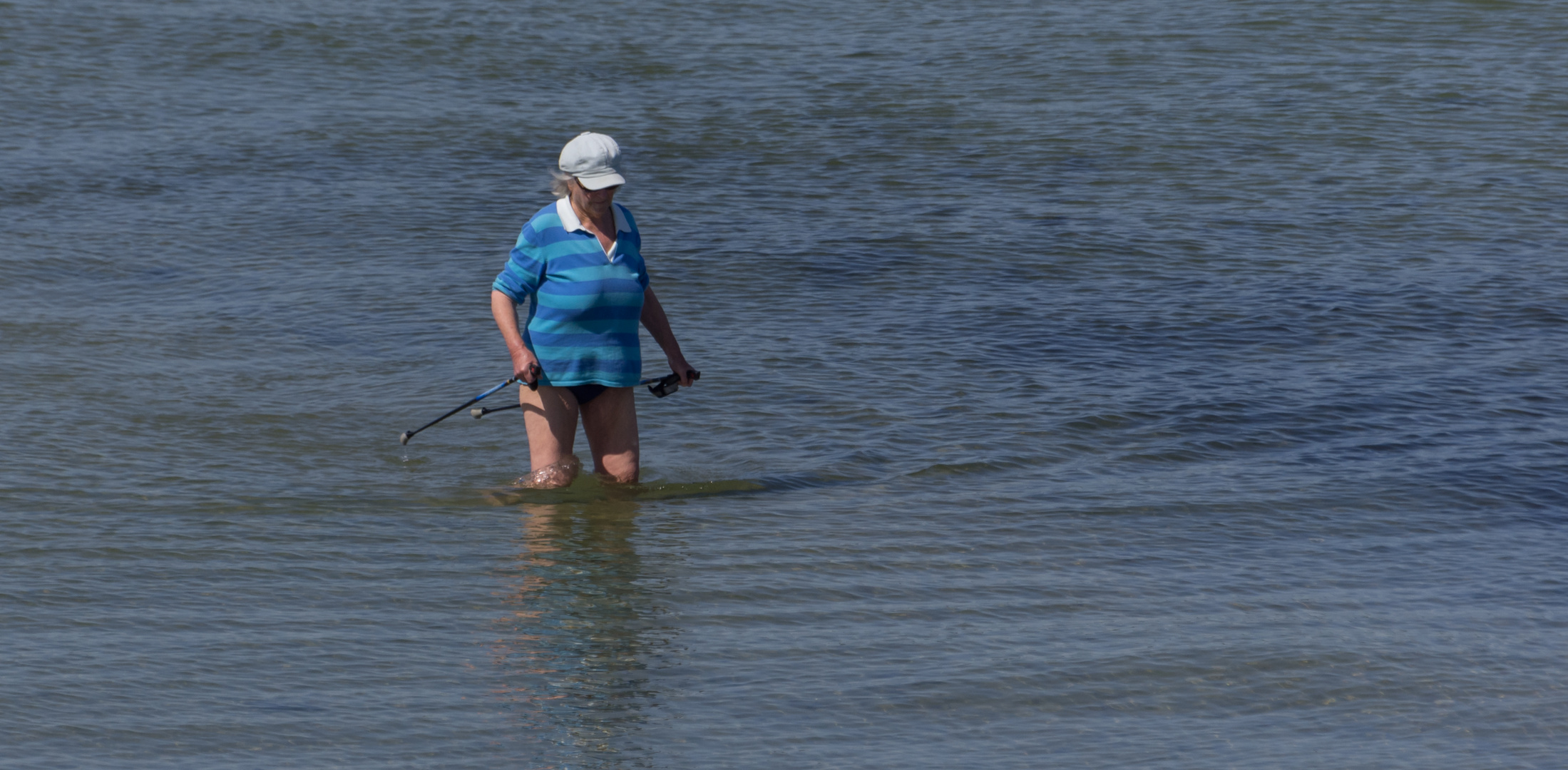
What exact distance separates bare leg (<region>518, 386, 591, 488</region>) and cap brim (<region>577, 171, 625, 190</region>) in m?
0.79

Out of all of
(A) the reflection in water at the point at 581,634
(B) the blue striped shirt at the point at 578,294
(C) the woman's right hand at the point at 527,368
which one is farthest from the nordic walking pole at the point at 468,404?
(A) the reflection in water at the point at 581,634

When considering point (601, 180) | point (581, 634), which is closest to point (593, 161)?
point (601, 180)

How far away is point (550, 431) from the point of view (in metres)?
6.42

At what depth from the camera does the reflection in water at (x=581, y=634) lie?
15.6 ft

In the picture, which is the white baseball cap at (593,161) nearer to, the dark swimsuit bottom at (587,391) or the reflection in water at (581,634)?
the dark swimsuit bottom at (587,391)

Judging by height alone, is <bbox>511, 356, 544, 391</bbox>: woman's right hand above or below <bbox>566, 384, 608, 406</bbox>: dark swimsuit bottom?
above

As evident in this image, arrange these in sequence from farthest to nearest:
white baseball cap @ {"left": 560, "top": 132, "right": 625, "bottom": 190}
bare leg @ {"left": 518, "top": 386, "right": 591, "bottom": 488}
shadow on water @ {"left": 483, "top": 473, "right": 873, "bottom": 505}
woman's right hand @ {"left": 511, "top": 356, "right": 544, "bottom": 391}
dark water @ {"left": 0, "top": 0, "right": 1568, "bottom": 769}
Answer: shadow on water @ {"left": 483, "top": 473, "right": 873, "bottom": 505} → bare leg @ {"left": 518, "top": 386, "right": 591, "bottom": 488} → woman's right hand @ {"left": 511, "top": 356, "right": 544, "bottom": 391} → white baseball cap @ {"left": 560, "top": 132, "right": 625, "bottom": 190} → dark water @ {"left": 0, "top": 0, "right": 1568, "bottom": 769}

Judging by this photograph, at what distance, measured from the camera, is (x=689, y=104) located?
15125 mm

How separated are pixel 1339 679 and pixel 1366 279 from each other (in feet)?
18.8

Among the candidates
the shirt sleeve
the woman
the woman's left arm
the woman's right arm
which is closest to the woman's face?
the woman

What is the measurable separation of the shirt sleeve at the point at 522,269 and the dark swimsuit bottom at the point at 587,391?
439mm

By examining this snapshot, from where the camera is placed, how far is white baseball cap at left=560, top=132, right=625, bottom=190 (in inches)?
233

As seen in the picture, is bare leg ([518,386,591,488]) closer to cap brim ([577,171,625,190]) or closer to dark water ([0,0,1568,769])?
dark water ([0,0,1568,769])

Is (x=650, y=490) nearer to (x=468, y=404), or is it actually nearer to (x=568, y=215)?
(x=468, y=404)
